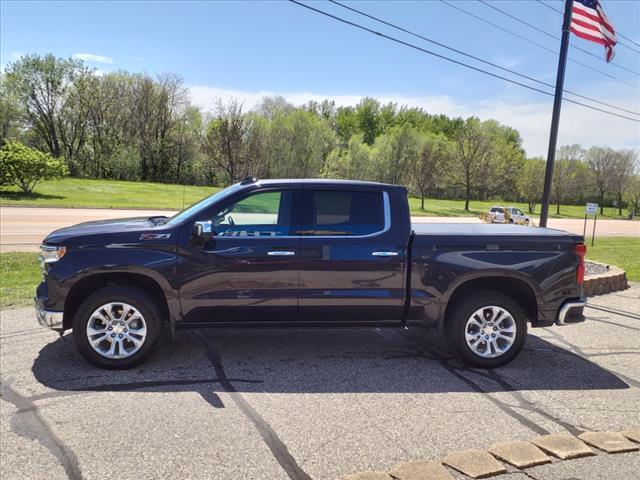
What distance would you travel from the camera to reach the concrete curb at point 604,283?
8.19 m

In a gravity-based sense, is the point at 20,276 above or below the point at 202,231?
below

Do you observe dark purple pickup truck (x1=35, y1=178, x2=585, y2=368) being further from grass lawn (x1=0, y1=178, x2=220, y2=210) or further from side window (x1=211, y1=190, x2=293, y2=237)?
grass lawn (x1=0, y1=178, x2=220, y2=210)

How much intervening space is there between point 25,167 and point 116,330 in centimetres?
3199

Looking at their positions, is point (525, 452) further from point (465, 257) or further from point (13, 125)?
point (13, 125)

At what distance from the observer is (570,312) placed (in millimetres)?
4898

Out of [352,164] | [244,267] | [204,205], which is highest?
[352,164]

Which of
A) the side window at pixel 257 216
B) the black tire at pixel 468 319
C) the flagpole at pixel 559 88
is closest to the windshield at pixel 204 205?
the side window at pixel 257 216

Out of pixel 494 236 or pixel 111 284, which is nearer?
pixel 111 284

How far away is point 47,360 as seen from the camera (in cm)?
466

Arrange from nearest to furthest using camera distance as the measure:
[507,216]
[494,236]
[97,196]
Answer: [494,236]
[507,216]
[97,196]

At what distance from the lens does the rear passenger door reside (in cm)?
459

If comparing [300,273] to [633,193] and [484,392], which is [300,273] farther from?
[633,193]

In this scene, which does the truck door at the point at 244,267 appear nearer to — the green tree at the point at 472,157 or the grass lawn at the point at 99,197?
the grass lawn at the point at 99,197

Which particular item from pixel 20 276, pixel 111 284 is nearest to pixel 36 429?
pixel 111 284
